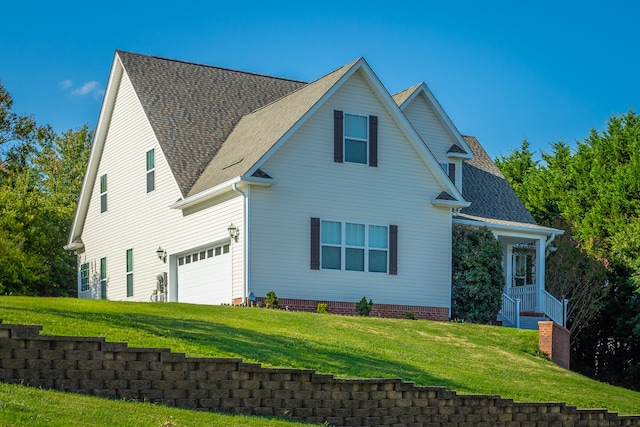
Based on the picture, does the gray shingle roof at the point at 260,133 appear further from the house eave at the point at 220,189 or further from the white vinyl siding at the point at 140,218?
the white vinyl siding at the point at 140,218

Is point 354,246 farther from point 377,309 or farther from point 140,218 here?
point 140,218

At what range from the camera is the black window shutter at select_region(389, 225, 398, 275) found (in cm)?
2623

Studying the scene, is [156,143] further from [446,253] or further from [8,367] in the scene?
[8,367]

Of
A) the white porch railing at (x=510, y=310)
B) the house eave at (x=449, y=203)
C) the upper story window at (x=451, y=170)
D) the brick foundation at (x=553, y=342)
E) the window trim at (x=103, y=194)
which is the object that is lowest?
the brick foundation at (x=553, y=342)

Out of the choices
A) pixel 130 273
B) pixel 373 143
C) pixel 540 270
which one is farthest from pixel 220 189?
pixel 540 270

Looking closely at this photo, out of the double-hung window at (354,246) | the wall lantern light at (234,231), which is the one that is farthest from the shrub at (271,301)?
the double-hung window at (354,246)

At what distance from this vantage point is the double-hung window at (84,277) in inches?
1308

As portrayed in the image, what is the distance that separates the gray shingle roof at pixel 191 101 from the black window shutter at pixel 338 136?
13.1 feet

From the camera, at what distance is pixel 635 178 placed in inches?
1483

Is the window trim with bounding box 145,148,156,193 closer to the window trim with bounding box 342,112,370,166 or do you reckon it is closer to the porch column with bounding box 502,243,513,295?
the window trim with bounding box 342,112,370,166

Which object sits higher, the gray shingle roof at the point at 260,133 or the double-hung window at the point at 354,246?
the gray shingle roof at the point at 260,133

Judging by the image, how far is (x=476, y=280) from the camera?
90.2ft

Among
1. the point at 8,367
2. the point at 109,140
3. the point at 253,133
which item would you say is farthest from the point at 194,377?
the point at 109,140

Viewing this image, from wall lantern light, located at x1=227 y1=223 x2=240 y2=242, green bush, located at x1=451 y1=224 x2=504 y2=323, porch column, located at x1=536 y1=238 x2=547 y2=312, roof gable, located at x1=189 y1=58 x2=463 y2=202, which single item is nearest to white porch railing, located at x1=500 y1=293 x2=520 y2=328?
green bush, located at x1=451 y1=224 x2=504 y2=323
